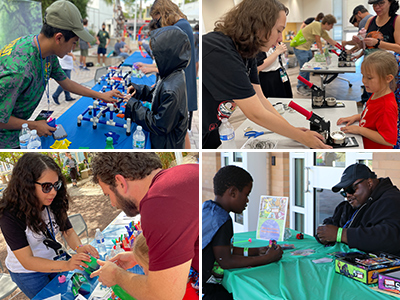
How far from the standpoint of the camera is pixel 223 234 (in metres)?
1.57

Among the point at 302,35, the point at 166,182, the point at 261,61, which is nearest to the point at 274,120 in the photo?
the point at 166,182

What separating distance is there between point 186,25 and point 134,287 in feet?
9.73

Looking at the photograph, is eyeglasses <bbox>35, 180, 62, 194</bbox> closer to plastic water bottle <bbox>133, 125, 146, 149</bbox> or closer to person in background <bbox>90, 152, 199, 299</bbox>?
plastic water bottle <bbox>133, 125, 146, 149</bbox>

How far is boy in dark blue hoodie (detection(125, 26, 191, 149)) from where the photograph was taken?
1934mm

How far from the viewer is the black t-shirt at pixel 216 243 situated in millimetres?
1571

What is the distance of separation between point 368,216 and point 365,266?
2.19ft

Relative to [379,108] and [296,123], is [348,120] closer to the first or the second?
[379,108]

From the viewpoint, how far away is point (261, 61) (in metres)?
2.87

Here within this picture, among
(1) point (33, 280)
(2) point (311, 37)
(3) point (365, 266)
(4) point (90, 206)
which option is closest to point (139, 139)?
(4) point (90, 206)

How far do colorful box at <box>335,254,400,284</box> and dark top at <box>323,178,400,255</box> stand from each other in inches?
7.3

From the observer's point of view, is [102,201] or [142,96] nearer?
[102,201]

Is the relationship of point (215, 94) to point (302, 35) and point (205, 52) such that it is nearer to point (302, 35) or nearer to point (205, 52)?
point (205, 52)

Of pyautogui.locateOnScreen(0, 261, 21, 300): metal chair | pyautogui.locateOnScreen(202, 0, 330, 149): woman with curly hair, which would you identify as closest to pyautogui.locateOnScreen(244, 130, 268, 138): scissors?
pyautogui.locateOnScreen(202, 0, 330, 149): woman with curly hair

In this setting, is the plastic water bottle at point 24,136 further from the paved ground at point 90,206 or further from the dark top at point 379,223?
the dark top at point 379,223
